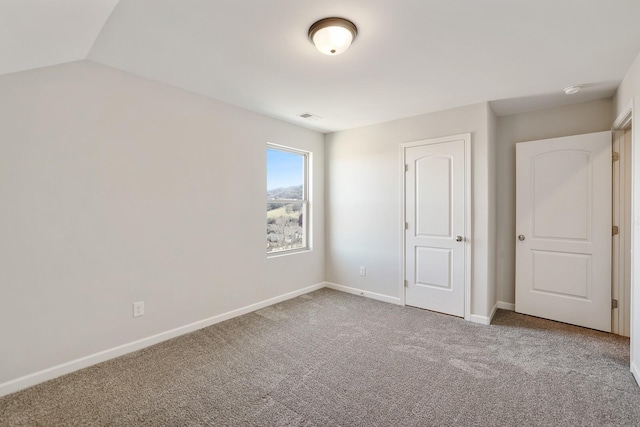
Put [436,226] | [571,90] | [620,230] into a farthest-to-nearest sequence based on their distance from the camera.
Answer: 1. [436,226]
2. [620,230]
3. [571,90]

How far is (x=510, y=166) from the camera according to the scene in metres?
3.64

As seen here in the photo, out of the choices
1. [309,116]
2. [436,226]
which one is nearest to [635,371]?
[436,226]

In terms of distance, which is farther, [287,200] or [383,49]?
[287,200]

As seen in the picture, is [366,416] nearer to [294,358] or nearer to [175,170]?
[294,358]

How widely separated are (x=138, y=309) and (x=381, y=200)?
3029mm

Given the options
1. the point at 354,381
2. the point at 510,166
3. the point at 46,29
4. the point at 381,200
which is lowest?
the point at 354,381

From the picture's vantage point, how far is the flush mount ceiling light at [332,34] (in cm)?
180

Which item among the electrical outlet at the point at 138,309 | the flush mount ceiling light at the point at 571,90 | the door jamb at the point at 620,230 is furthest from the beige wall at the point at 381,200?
the electrical outlet at the point at 138,309

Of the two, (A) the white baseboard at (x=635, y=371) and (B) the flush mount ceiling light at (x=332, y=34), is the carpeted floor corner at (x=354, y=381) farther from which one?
(B) the flush mount ceiling light at (x=332, y=34)

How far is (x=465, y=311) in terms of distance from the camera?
10.9 ft

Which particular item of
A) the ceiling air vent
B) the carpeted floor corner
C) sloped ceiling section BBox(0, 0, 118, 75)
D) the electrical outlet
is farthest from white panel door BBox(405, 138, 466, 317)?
sloped ceiling section BBox(0, 0, 118, 75)

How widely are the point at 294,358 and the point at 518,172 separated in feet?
10.7

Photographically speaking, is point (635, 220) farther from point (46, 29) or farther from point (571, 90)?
point (46, 29)

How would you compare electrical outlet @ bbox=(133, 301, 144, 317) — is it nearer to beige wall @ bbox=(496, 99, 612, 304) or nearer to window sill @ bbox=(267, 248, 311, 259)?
window sill @ bbox=(267, 248, 311, 259)
